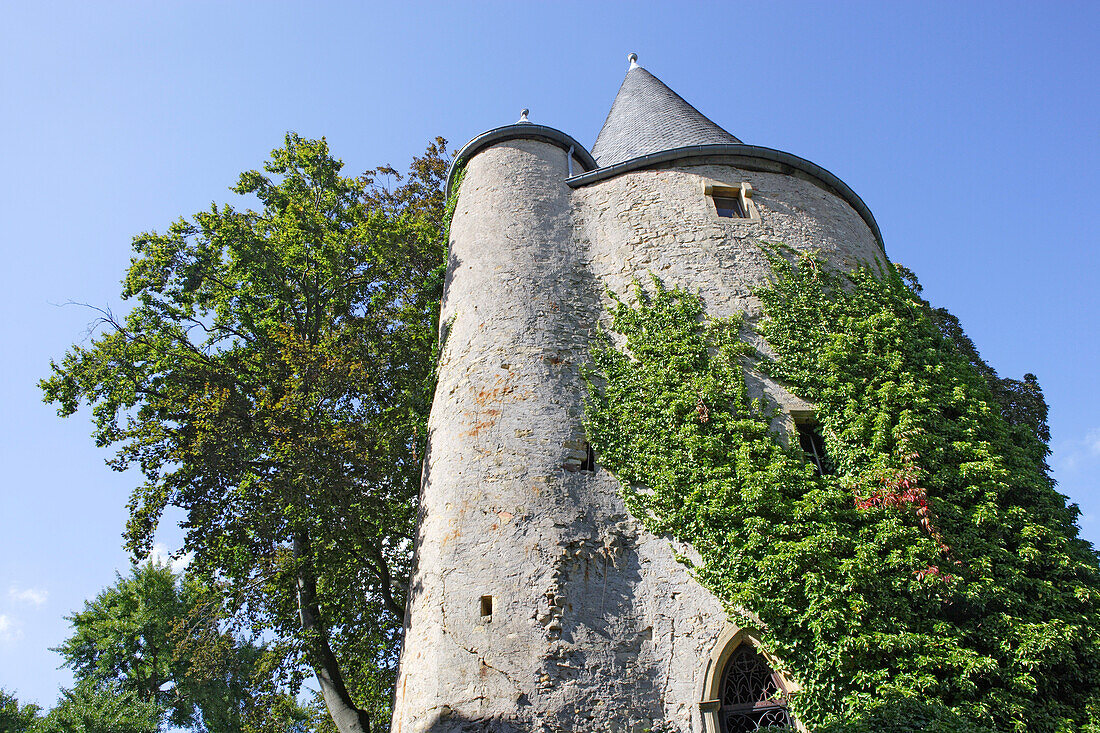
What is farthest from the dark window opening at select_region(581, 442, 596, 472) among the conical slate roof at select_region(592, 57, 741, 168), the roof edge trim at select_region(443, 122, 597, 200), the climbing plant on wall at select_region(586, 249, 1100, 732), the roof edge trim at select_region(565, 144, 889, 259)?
the roof edge trim at select_region(443, 122, 597, 200)

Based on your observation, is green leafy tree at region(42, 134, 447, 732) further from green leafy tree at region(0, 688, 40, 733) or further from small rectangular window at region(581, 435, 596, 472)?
Result: green leafy tree at region(0, 688, 40, 733)

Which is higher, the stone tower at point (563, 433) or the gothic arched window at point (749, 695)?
the stone tower at point (563, 433)

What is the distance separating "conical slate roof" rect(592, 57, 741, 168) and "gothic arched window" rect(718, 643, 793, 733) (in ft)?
28.3

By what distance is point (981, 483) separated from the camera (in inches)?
278

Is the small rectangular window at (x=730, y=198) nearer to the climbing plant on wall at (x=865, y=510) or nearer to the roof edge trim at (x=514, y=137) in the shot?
the climbing plant on wall at (x=865, y=510)

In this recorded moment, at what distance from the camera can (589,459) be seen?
8156 millimetres

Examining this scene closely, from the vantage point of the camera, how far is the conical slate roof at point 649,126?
41.4 feet

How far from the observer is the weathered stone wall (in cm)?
645

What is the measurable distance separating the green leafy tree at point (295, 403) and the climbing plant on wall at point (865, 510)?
4492 millimetres

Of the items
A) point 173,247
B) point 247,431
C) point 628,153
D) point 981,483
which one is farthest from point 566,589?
point 173,247

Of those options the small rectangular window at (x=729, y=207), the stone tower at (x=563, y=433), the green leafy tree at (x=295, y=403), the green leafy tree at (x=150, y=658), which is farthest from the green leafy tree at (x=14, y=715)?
the small rectangular window at (x=729, y=207)

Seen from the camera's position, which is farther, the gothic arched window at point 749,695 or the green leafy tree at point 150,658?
the green leafy tree at point 150,658

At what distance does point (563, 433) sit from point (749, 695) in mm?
3459

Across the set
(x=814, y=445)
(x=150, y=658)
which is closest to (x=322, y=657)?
(x=814, y=445)
